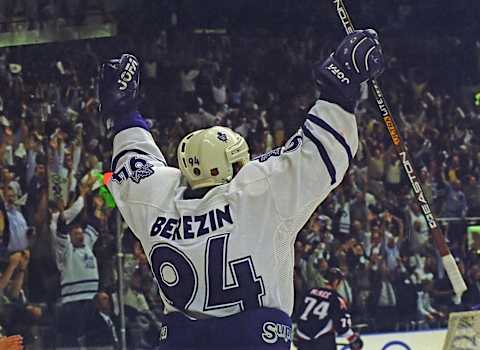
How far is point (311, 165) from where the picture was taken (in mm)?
2637

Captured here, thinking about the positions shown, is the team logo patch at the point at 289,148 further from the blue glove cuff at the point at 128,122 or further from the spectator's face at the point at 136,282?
the spectator's face at the point at 136,282

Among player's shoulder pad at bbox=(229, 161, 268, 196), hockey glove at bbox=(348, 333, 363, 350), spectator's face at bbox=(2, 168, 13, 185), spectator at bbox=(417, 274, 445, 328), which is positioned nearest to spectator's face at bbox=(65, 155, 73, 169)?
spectator's face at bbox=(2, 168, 13, 185)

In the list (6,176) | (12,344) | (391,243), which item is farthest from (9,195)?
(12,344)

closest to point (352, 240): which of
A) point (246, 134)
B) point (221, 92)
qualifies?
point (246, 134)

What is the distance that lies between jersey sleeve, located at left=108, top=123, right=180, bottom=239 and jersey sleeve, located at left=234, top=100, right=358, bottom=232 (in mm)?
279

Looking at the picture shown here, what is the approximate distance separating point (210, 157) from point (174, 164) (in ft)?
19.8

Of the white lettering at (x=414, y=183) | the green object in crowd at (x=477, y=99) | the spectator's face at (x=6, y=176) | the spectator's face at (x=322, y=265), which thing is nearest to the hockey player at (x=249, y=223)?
the white lettering at (x=414, y=183)

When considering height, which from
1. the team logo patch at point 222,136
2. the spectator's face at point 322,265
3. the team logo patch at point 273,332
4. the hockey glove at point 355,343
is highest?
the team logo patch at point 222,136

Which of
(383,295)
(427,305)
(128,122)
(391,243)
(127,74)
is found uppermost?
(127,74)

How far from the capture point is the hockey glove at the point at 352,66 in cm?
268

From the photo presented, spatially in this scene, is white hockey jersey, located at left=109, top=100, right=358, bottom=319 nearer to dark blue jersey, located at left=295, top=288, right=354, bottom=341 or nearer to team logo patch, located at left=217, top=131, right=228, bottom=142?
team logo patch, located at left=217, top=131, right=228, bottom=142

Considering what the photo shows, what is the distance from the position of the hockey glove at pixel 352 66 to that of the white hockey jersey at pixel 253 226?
0.05 m

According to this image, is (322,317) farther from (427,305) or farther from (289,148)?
(289,148)

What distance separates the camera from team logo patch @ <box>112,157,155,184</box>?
9.51 ft
